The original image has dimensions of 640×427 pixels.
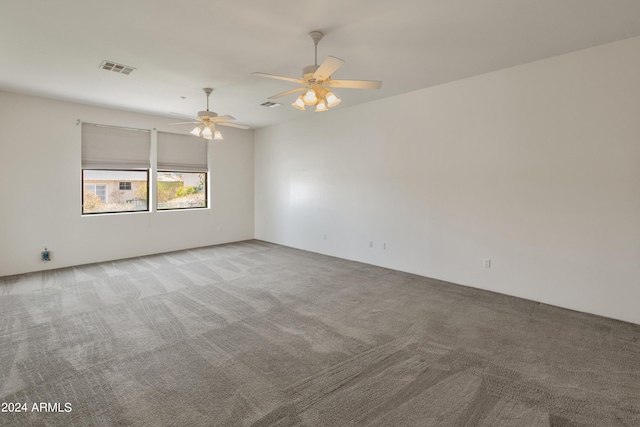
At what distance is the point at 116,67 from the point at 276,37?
229 cm

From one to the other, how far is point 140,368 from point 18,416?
0.73 m

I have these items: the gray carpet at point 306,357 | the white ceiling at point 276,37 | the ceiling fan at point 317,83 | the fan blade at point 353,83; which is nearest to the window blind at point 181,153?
the white ceiling at point 276,37

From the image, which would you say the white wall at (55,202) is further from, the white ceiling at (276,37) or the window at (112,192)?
the white ceiling at (276,37)

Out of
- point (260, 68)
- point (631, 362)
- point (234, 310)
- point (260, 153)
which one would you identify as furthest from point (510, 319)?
point (260, 153)

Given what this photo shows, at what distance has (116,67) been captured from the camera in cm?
399

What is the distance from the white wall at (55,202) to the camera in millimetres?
5148

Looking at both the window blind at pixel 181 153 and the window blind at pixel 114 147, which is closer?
the window blind at pixel 114 147

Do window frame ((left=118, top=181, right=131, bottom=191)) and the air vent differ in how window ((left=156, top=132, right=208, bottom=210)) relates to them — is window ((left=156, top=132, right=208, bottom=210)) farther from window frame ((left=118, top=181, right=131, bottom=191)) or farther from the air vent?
the air vent

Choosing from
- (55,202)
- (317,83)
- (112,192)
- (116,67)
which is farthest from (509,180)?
(55,202)

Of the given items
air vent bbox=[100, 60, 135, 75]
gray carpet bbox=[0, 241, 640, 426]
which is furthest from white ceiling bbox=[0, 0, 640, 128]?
gray carpet bbox=[0, 241, 640, 426]

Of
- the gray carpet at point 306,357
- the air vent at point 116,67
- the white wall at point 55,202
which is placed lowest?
the gray carpet at point 306,357

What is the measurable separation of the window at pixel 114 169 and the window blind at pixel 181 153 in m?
0.31

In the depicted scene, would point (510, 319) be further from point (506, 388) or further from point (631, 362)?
point (506, 388)

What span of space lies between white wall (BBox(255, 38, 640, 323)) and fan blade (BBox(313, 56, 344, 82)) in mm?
2469
